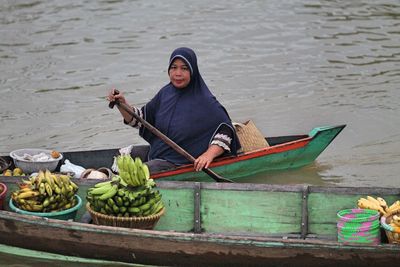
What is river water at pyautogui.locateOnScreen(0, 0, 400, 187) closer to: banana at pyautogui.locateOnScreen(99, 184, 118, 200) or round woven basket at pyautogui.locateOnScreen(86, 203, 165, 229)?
round woven basket at pyautogui.locateOnScreen(86, 203, 165, 229)

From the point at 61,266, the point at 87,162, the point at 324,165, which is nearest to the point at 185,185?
the point at 61,266

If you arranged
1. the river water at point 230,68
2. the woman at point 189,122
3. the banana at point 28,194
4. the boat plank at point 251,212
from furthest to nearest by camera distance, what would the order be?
the river water at point 230,68
the woman at point 189,122
the boat plank at point 251,212
the banana at point 28,194

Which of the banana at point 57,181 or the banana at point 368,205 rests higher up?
the banana at point 57,181

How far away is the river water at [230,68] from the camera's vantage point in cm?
945

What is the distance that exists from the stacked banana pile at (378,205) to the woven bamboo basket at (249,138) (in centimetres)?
195

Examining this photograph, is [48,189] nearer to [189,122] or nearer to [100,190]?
[100,190]

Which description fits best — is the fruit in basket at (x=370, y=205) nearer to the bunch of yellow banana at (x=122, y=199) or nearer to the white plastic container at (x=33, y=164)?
the bunch of yellow banana at (x=122, y=199)

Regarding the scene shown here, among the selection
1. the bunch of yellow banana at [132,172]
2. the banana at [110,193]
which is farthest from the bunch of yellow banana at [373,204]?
the banana at [110,193]

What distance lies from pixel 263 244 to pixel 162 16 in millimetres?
9880

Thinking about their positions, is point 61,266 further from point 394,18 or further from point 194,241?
point 394,18

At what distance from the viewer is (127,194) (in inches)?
221

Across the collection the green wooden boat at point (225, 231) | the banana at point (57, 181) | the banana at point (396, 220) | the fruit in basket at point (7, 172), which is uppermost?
the banana at point (57, 181)

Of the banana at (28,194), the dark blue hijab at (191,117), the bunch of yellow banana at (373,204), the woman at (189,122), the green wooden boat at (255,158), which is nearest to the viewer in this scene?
the bunch of yellow banana at (373,204)

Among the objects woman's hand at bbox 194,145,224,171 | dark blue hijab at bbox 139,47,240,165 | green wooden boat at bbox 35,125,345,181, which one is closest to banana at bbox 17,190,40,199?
green wooden boat at bbox 35,125,345,181
